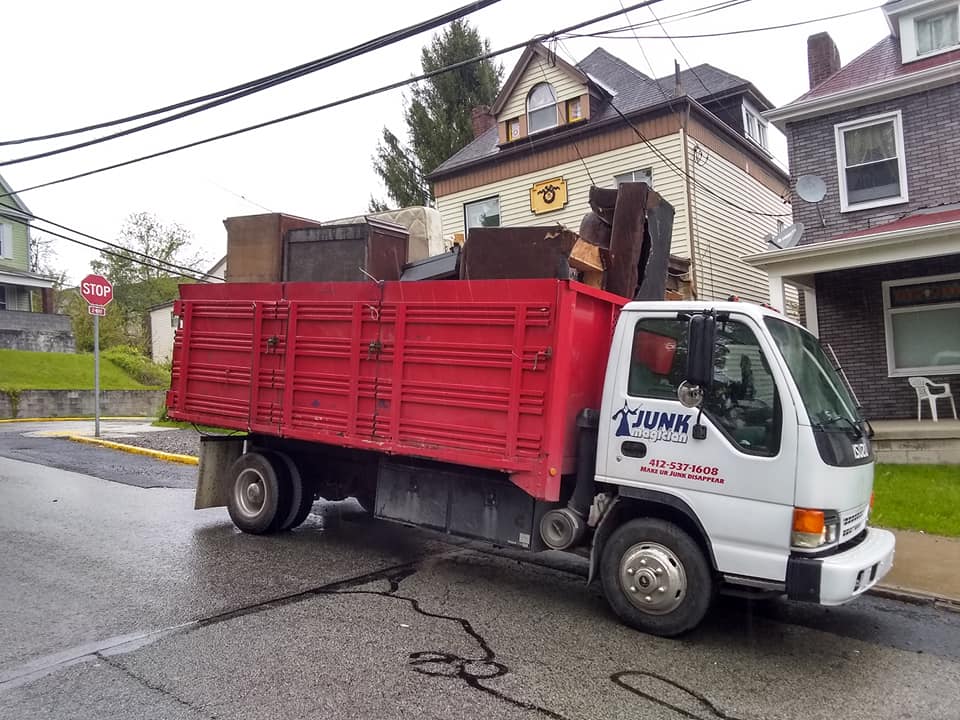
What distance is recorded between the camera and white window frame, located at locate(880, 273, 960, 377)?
11.6 metres

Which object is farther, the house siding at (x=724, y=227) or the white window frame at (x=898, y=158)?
the house siding at (x=724, y=227)

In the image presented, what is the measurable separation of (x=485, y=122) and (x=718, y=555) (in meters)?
19.7

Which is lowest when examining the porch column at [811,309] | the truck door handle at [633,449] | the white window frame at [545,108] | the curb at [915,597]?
the curb at [915,597]


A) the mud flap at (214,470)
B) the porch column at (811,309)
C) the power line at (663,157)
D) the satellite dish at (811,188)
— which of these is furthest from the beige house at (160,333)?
the mud flap at (214,470)

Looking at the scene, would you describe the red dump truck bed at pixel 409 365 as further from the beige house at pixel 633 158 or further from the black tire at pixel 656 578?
the beige house at pixel 633 158

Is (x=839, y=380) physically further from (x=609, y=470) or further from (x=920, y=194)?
(x=920, y=194)

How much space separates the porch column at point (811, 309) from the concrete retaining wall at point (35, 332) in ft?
103

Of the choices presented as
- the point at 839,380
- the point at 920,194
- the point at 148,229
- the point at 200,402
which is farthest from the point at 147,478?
the point at 148,229

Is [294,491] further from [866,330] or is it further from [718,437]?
[866,330]

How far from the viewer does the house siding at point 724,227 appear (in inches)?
620

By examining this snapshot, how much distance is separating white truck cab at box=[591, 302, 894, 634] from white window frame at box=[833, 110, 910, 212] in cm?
912

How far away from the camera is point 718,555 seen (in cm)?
446

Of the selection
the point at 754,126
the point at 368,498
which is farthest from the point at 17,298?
the point at 368,498

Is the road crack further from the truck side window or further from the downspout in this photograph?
the downspout
